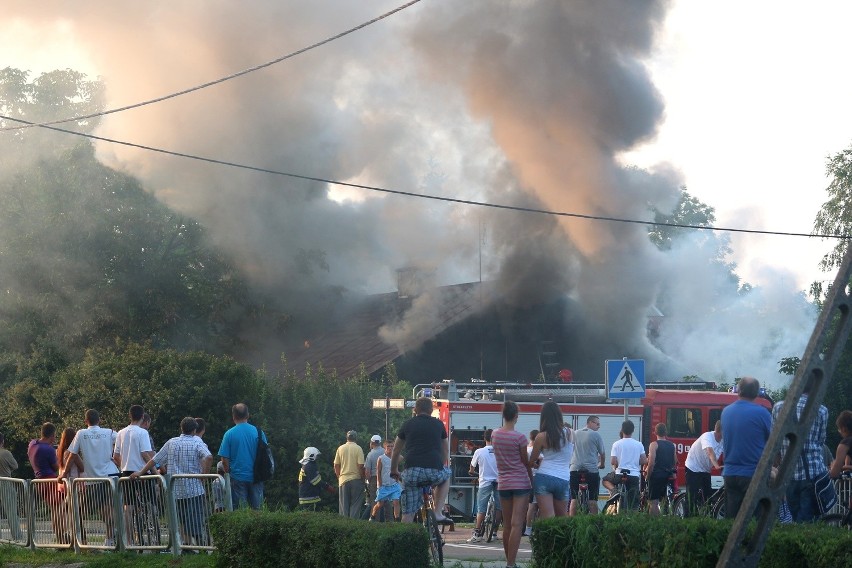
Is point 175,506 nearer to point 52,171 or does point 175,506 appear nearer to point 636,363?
point 636,363

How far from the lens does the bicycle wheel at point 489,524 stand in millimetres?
16633

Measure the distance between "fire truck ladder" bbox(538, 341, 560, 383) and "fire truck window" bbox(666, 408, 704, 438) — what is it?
9.26 meters

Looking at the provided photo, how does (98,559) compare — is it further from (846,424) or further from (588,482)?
(846,424)

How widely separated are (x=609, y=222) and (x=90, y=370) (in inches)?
516

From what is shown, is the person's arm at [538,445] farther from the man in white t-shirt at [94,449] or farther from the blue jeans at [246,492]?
the man in white t-shirt at [94,449]

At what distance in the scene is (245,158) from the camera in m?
32.1

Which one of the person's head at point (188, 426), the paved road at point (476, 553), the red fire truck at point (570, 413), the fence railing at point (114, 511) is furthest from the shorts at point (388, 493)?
the red fire truck at point (570, 413)

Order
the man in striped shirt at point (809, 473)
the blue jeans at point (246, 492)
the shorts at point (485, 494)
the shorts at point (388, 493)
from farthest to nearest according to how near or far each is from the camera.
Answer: the shorts at point (485, 494), the shorts at point (388, 493), the blue jeans at point (246, 492), the man in striped shirt at point (809, 473)

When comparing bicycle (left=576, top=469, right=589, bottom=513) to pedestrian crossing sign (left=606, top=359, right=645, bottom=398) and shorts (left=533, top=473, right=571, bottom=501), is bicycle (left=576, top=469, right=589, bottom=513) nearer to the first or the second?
pedestrian crossing sign (left=606, top=359, right=645, bottom=398)

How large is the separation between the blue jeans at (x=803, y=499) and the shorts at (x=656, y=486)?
4463 mm

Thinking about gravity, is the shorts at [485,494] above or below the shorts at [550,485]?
→ below

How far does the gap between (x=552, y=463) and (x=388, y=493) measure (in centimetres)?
446

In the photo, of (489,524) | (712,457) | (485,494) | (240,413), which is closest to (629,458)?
(485,494)

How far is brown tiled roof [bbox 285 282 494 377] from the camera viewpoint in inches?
1308
